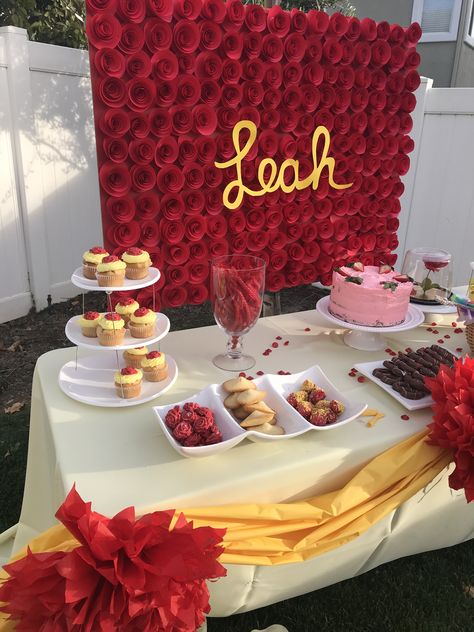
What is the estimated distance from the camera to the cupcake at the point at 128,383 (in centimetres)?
132

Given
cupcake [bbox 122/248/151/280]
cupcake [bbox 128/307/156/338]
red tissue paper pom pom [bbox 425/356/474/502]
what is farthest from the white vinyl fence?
red tissue paper pom pom [bbox 425/356/474/502]

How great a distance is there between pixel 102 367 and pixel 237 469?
57cm

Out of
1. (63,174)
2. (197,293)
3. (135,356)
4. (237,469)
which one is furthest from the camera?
(63,174)

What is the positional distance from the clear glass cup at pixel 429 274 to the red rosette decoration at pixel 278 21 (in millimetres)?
988

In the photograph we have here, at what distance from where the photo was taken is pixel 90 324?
53.3 inches

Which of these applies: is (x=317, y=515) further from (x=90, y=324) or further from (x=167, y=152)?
(x=167, y=152)

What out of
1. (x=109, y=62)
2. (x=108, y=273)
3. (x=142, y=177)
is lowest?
(x=108, y=273)

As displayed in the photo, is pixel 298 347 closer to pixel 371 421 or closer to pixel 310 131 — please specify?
pixel 371 421

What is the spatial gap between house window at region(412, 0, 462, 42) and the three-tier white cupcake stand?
660 cm

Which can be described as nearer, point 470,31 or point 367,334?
point 367,334

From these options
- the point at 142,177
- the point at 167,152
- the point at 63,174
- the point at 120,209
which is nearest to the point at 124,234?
the point at 120,209

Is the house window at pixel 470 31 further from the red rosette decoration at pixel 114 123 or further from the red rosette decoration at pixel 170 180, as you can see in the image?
the red rosette decoration at pixel 114 123

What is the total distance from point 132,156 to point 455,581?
1.83 m

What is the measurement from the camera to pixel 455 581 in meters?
1.76
